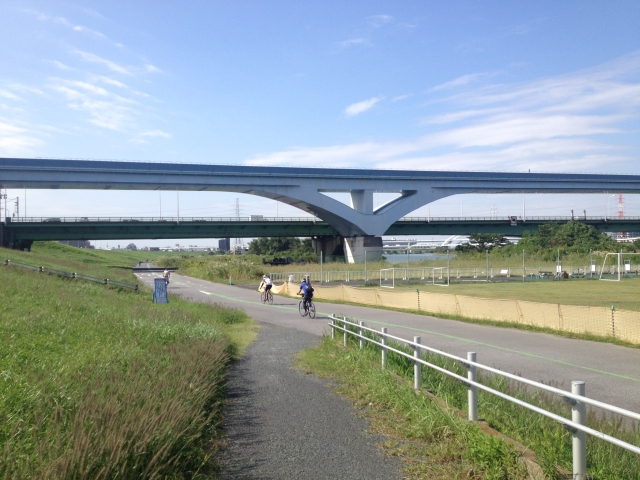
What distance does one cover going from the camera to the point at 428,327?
2125 cm

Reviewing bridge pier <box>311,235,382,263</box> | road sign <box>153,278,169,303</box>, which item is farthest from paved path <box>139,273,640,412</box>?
bridge pier <box>311,235,382,263</box>

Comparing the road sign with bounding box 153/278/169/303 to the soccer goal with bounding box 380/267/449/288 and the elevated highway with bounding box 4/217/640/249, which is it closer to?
the soccer goal with bounding box 380/267/449/288

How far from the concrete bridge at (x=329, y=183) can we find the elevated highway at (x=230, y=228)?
3.42 meters

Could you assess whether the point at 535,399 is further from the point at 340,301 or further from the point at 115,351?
the point at 340,301

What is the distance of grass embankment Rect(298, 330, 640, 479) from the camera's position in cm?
560

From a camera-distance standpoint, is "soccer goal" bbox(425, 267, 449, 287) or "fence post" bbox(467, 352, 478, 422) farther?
"soccer goal" bbox(425, 267, 449, 287)

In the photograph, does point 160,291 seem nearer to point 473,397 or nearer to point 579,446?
point 473,397

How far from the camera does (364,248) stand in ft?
261

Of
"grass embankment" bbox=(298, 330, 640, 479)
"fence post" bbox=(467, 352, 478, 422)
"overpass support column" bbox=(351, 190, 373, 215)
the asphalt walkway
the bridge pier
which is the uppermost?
"overpass support column" bbox=(351, 190, 373, 215)

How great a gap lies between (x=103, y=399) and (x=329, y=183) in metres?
72.1

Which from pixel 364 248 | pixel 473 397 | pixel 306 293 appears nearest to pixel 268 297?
pixel 306 293

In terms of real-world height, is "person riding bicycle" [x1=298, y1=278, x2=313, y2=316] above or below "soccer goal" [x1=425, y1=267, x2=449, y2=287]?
above

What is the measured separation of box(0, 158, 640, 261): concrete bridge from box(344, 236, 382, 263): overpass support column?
5.3 inches

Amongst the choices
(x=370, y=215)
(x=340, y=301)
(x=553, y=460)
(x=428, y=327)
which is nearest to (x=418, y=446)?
(x=553, y=460)
